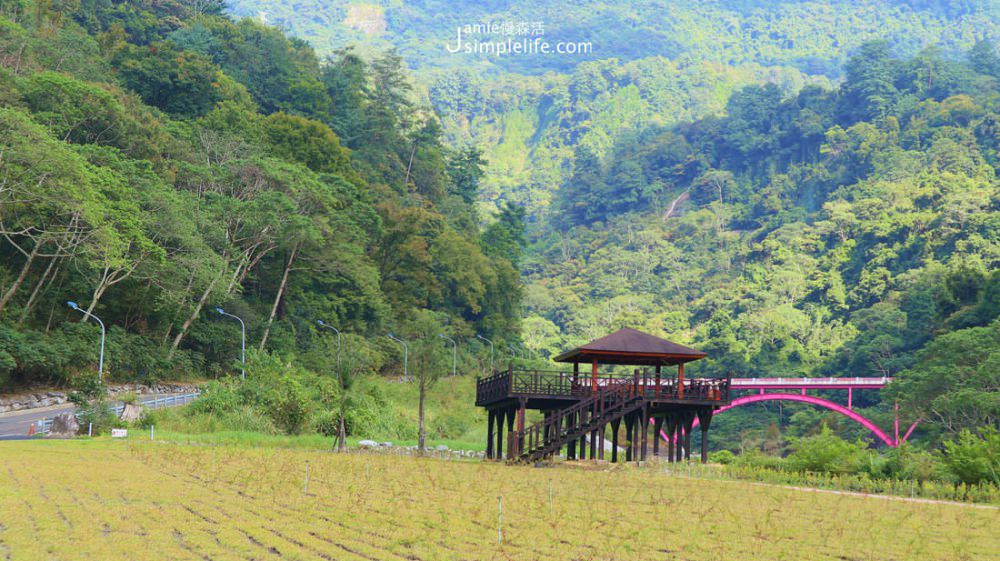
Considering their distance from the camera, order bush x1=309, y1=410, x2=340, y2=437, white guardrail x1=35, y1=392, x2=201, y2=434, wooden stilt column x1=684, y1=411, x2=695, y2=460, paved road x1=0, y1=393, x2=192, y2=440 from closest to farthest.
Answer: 1. wooden stilt column x1=684, y1=411, x2=695, y2=460
2. paved road x1=0, y1=393, x2=192, y2=440
3. white guardrail x1=35, y1=392, x2=201, y2=434
4. bush x1=309, y1=410, x2=340, y2=437

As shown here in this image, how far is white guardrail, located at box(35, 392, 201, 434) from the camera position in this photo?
44013 mm

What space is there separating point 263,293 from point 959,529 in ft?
205

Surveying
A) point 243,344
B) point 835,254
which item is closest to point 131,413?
point 243,344

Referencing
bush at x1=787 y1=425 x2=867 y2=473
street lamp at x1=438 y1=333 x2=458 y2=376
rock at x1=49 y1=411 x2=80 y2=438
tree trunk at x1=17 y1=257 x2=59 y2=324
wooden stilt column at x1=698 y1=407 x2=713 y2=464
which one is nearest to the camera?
bush at x1=787 y1=425 x2=867 y2=473

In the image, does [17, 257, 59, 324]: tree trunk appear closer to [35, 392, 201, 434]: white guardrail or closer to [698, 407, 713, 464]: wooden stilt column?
[35, 392, 201, 434]: white guardrail

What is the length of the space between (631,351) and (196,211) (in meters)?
35.9

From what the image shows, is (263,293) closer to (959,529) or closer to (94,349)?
(94,349)

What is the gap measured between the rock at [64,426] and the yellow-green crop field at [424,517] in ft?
37.3

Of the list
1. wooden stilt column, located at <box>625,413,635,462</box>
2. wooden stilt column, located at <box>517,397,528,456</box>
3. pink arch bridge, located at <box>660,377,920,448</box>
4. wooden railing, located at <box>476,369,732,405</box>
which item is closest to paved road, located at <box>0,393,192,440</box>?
wooden railing, located at <box>476,369,732,405</box>

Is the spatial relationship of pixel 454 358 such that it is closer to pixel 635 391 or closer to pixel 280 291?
pixel 280 291

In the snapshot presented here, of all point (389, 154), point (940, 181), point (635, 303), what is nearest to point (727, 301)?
point (635, 303)

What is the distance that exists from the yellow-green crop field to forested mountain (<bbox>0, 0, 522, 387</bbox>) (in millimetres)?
25154

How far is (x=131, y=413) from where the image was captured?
1842 inches

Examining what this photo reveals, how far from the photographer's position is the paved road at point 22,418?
42344 mm
